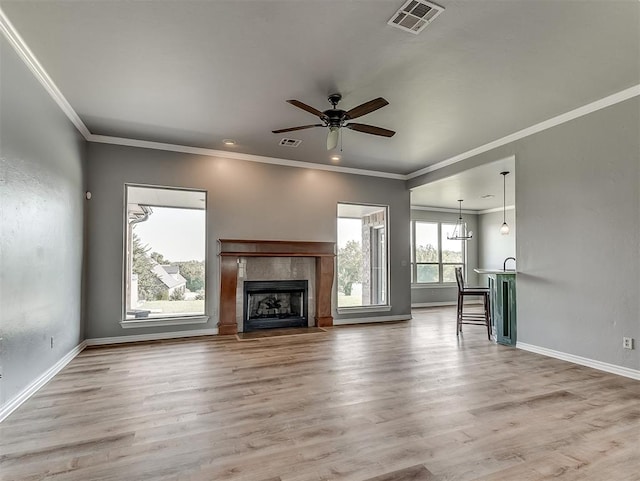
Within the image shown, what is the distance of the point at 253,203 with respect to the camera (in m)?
5.94

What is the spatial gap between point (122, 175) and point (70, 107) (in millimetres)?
1268

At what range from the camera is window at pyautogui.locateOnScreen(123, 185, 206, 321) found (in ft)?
17.4

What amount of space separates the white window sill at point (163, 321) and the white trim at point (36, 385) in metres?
0.73

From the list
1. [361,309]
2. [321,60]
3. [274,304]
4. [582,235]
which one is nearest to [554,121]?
[582,235]

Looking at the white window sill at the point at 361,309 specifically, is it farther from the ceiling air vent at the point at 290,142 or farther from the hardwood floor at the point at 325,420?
the ceiling air vent at the point at 290,142

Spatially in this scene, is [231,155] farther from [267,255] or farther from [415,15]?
[415,15]

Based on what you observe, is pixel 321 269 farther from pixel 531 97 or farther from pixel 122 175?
pixel 531 97

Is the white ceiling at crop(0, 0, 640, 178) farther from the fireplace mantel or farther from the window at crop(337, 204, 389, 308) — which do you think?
the window at crop(337, 204, 389, 308)

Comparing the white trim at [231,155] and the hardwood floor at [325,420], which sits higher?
the white trim at [231,155]

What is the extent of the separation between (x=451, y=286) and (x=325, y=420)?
8.09m

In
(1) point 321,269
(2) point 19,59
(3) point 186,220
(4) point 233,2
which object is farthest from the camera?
(1) point 321,269

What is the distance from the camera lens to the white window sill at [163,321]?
16.8ft

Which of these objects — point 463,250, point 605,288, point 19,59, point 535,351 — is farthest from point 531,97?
point 463,250

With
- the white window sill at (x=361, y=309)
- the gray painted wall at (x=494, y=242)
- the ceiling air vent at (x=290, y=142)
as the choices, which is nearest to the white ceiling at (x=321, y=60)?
the ceiling air vent at (x=290, y=142)
